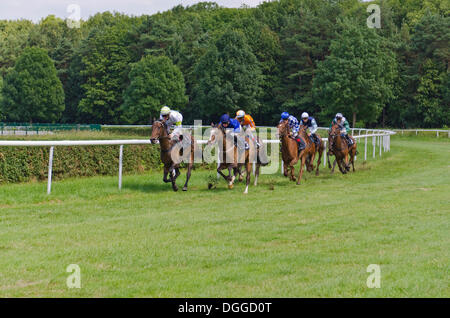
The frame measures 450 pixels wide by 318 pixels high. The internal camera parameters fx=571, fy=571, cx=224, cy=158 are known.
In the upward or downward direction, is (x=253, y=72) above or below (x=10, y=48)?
below

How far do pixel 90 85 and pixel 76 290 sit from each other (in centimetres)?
6424

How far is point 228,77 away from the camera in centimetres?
5503

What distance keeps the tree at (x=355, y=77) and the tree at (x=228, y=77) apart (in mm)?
6606

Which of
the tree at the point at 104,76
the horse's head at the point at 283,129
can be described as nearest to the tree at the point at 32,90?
the tree at the point at 104,76

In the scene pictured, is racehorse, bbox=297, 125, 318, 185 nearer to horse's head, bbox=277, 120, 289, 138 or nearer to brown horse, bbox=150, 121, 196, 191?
horse's head, bbox=277, 120, 289, 138

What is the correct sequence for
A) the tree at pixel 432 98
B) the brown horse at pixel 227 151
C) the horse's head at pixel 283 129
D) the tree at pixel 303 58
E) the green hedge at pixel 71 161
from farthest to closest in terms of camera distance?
the tree at pixel 303 58 < the tree at pixel 432 98 < the horse's head at pixel 283 129 < the brown horse at pixel 227 151 < the green hedge at pixel 71 161

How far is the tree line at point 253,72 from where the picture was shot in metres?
52.5

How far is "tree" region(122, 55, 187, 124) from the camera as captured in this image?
56.7 metres

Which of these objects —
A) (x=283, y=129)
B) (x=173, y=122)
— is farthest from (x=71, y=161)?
(x=283, y=129)

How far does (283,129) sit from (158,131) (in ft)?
11.2

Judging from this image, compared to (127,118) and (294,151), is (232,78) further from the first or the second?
(294,151)

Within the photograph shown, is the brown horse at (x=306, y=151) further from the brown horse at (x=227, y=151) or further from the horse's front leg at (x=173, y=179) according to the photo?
the horse's front leg at (x=173, y=179)

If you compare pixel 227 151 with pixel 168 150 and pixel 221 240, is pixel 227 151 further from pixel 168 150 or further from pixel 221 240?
pixel 221 240

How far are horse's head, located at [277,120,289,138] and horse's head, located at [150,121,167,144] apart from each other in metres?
3.05
